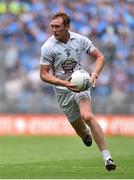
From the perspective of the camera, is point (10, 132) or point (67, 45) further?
point (10, 132)

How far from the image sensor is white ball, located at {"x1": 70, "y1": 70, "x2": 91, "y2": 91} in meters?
10.9

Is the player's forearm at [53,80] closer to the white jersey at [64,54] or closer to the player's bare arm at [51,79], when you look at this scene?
the player's bare arm at [51,79]

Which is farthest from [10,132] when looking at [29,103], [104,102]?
[104,102]

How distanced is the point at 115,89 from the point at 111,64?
2.80 feet

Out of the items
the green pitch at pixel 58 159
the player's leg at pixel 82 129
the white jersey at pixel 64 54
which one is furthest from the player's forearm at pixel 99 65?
the green pitch at pixel 58 159

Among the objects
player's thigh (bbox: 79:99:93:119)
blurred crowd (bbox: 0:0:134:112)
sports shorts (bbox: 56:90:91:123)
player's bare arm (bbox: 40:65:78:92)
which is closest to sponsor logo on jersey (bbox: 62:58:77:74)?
player's bare arm (bbox: 40:65:78:92)

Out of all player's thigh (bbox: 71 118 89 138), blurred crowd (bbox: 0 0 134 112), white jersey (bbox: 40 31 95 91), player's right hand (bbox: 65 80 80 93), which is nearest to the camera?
player's right hand (bbox: 65 80 80 93)

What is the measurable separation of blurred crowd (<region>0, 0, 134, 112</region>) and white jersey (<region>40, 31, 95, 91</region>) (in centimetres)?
1045

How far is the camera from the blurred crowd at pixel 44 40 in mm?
22594

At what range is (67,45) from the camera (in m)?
11.7

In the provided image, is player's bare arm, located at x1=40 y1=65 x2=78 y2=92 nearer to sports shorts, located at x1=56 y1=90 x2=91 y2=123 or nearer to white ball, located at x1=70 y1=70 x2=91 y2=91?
white ball, located at x1=70 y1=70 x2=91 y2=91

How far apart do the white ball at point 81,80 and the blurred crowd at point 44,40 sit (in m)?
11.2

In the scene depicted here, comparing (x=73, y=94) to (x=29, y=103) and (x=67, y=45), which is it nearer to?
(x=67, y=45)

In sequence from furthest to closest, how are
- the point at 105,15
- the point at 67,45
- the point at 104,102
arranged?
1. the point at 105,15
2. the point at 104,102
3. the point at 67,45
